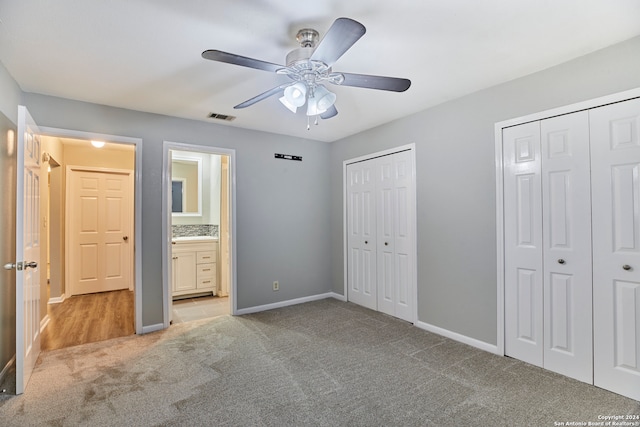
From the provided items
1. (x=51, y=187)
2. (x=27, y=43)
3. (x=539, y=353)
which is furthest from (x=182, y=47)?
(x=51, y=187)

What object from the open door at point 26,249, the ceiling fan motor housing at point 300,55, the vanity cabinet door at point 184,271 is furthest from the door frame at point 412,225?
the open door at point 26,249

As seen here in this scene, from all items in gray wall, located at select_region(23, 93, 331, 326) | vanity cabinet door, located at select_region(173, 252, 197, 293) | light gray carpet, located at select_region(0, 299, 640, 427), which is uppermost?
gray wall, located at select_region(23, 93, 331, 326)

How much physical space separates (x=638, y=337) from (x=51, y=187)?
6.84 m

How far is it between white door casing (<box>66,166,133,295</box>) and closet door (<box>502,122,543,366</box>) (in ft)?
18.7

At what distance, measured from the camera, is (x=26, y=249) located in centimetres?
227

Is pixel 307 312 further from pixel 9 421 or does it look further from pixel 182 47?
pixel 182 47

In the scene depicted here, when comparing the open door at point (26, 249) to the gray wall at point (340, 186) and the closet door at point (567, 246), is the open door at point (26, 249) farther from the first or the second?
the closet door at point (567, 246)

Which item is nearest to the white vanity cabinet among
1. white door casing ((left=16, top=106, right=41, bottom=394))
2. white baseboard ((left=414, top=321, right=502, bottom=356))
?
white door casing ((left=16, top=106, right=41, bottom=394))

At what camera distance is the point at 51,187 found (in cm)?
477

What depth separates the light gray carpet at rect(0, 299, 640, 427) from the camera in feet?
6.41

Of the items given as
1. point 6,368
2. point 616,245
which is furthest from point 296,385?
point 616,245

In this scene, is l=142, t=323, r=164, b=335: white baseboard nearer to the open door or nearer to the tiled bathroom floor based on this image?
the tiled bathroom floor

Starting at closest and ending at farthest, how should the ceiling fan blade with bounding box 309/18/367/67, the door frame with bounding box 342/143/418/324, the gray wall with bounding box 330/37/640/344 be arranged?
the ceiling fan blade with bounding box 309/18/367/67 → the gray wall with bounding box 330/37/640/344 → the door frame with bounding box 342/143/418/324

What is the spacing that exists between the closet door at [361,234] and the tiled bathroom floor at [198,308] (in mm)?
1783
